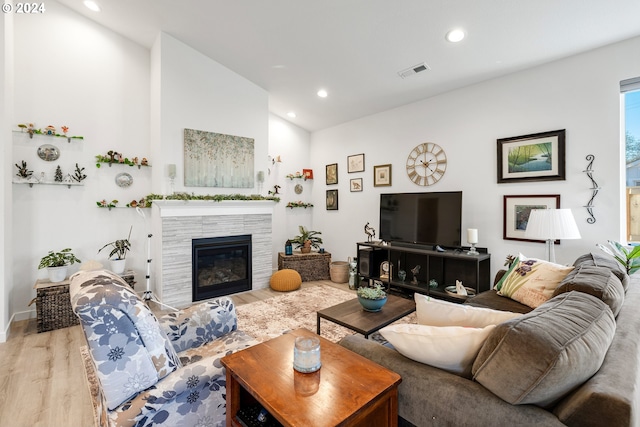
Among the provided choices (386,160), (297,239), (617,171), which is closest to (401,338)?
(617,171)

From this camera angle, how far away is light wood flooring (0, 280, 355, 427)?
1814 mm

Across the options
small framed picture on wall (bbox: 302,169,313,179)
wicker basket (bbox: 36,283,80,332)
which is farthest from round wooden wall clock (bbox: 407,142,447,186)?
wicker basket (bbox: 36,283,80,332)

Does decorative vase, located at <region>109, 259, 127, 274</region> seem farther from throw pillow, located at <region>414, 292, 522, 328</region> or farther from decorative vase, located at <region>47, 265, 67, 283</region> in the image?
throw pillow, located at <region>414, 292, 522, 328</region>

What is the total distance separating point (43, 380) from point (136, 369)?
1.76m

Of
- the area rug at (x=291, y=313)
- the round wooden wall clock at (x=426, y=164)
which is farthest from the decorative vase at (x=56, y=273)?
the round wooden wall clock at (x=426, y=164)

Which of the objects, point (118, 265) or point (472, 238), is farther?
point (118, 265)

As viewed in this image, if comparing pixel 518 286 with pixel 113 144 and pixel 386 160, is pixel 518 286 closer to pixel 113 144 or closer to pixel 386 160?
pixel 386 160

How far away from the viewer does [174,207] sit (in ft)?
12.3

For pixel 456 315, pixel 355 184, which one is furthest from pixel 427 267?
pixel 456 315

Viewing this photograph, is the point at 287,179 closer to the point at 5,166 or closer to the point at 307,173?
the point at 307,173

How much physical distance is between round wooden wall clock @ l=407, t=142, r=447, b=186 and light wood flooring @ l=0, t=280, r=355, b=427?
4106 mm

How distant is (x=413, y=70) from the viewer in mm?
3438

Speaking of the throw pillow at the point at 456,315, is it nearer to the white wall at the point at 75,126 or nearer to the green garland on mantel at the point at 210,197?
the green garland on mantel at the point at 210,197

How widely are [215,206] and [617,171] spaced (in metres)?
4.44
